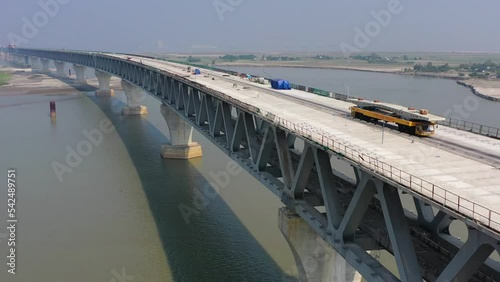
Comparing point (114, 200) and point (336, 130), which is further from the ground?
point (336, 130)

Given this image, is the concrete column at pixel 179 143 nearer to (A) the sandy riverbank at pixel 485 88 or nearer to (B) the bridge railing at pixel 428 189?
(B) the bridge railing at pixel 428 189

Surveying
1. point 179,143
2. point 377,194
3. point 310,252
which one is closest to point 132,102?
point 179,143

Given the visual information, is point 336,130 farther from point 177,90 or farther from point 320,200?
point 177,90

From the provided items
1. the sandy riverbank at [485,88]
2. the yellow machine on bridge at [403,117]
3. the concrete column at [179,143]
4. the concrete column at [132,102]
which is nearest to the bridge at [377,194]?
the yellow machine on bridge at [403,117]

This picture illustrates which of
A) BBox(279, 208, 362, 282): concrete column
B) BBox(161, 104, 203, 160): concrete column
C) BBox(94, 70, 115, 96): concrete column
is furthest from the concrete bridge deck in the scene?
BBox(94, 70, 115, 96): concrete column

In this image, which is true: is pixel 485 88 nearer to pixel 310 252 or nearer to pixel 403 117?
pixel 403 117

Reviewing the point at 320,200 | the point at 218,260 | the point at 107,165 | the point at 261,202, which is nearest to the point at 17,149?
the point at 107,165
